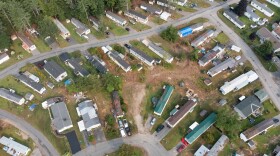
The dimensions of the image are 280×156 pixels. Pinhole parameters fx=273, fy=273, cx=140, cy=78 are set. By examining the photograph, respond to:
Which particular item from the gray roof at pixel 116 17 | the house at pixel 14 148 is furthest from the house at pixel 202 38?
the house at pixel 14 148

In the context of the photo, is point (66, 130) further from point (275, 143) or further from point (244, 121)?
point (275, 143)

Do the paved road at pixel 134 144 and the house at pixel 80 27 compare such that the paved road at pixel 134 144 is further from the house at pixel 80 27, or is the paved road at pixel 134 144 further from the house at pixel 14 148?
the house at pixel 80 27

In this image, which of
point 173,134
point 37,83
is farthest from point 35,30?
point 173,134

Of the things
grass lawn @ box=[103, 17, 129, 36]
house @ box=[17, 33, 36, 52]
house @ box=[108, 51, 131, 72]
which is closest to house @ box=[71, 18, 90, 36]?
grass lawn @ box=[103, 17, 129, 36]

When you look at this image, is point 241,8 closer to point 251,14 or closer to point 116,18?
point 251,14

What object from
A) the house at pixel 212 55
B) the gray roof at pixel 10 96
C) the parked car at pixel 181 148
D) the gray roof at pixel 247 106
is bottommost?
the parked car at pixel 181 148
